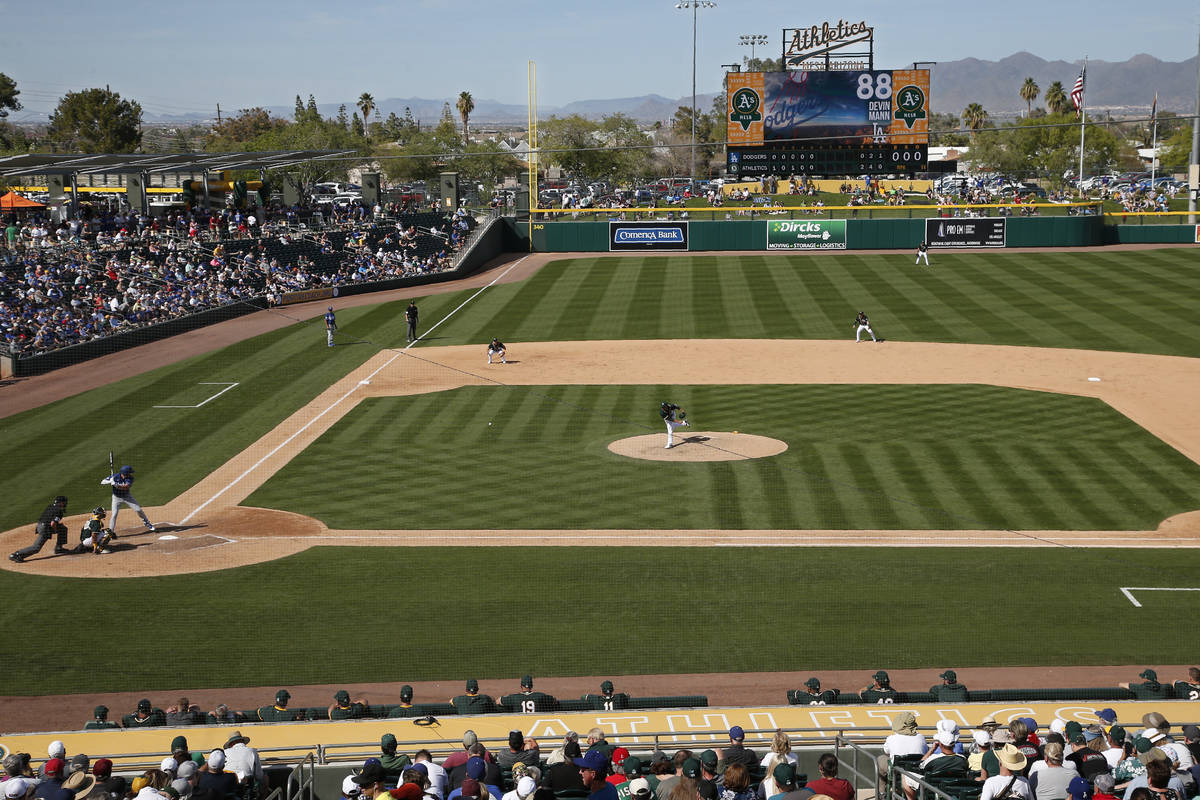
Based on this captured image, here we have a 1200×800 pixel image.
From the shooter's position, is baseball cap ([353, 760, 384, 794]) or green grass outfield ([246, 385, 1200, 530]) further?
green grass outfield ([246, 385, 1200, 530])

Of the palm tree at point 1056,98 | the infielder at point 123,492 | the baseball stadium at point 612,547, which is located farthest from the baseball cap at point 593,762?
the palm tree at point 1056,98

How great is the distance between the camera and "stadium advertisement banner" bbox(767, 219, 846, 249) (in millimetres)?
65062

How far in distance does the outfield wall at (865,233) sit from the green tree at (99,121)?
7645 centimetres

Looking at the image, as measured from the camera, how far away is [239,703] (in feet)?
53.6

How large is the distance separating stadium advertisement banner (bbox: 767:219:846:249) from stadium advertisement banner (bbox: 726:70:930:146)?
6.61 metres

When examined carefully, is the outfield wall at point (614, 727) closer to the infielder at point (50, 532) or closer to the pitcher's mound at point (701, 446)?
the infielder at point (50, 532)

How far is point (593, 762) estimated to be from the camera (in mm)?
9891

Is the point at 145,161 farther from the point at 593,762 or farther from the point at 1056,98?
the point at 1056,98

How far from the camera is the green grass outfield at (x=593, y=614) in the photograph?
17.4 m

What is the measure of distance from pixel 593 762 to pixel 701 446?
20.0 meters

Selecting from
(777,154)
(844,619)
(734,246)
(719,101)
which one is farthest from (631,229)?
(719,101)

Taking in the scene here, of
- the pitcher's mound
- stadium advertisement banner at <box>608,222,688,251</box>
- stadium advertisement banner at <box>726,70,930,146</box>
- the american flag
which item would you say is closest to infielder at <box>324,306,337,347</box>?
the pitcher's mound

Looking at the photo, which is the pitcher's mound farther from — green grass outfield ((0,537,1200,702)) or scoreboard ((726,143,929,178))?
scoreboard ((726,143,929,178))

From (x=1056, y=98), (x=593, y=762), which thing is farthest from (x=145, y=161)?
(x=1056, y=98)
